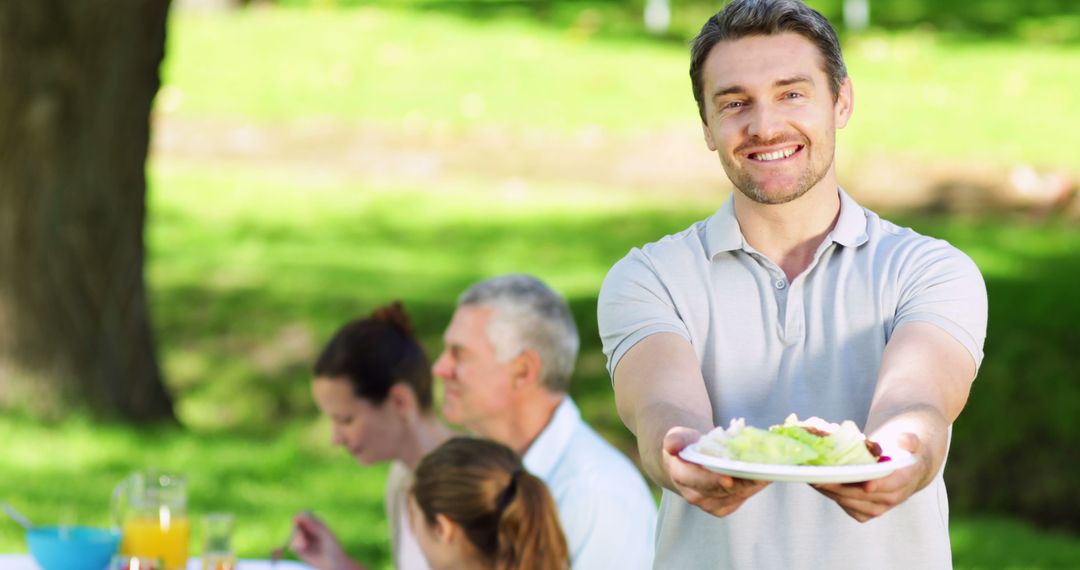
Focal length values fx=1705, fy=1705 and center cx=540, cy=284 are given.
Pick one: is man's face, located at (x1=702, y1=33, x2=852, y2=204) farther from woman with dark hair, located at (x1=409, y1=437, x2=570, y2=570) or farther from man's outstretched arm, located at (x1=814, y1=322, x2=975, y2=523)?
woman with dark hair, located at (x1=409, y1=437, x2=570, y2=570)

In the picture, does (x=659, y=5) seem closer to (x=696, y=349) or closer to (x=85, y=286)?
(x=85, y=286)

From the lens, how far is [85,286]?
7.60 meters

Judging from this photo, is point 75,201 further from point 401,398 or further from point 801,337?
point 801,337

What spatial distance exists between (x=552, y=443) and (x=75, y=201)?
4148 millimetres

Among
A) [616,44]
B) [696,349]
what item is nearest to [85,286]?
[696,349]

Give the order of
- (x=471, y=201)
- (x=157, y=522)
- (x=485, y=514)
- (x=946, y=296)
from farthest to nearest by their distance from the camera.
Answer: (x=471, y=201) → (x=157, y=522) → (x=485, y=514) → (x=946, y=296)

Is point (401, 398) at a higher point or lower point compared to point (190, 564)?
higher

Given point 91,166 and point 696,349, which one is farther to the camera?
point 91,166

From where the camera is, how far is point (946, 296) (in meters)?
2.39

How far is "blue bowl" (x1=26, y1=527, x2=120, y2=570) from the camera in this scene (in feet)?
11.7

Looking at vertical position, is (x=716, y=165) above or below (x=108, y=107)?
below

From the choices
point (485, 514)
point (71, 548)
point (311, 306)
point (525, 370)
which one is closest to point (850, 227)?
point (485, 514)

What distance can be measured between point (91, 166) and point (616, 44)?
721 cm

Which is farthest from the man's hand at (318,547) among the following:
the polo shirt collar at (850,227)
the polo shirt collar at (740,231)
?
the polo shirt collar at (850,227)
